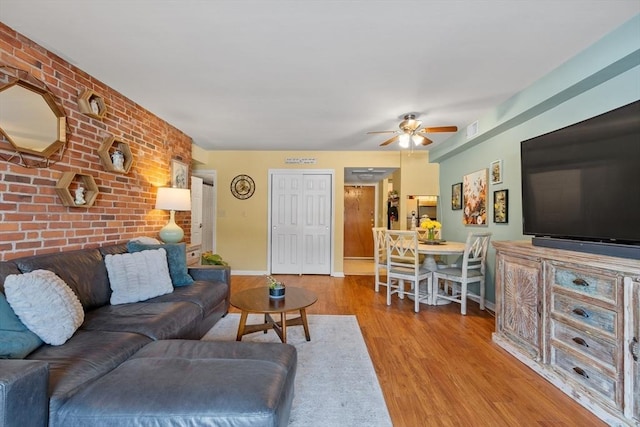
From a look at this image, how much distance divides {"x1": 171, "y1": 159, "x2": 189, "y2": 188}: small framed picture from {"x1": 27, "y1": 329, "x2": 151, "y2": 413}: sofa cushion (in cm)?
269

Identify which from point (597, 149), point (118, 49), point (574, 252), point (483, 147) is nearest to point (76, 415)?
point (118, 49)

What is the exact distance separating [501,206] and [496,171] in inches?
16.9

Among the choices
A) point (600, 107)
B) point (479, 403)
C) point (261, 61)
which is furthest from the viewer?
point (261, 61)

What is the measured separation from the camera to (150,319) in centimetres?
198

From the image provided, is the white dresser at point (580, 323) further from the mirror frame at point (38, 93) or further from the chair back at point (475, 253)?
the mirror frame at point (38, 93)

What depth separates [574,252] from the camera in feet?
6.35

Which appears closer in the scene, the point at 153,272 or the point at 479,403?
the point at 479,403

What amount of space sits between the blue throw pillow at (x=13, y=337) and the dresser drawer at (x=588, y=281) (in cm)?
303

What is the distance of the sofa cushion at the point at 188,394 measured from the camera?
111 centimetres

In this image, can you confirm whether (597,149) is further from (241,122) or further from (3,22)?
(3,22)

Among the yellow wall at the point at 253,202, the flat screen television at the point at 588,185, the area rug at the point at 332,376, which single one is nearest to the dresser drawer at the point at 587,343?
the flat screen television at the point at 588,185

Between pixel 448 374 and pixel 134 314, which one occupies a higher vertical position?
pixel 134 314

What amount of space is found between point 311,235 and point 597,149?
4.22 m

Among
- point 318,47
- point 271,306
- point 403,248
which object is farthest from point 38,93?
point 403,248
